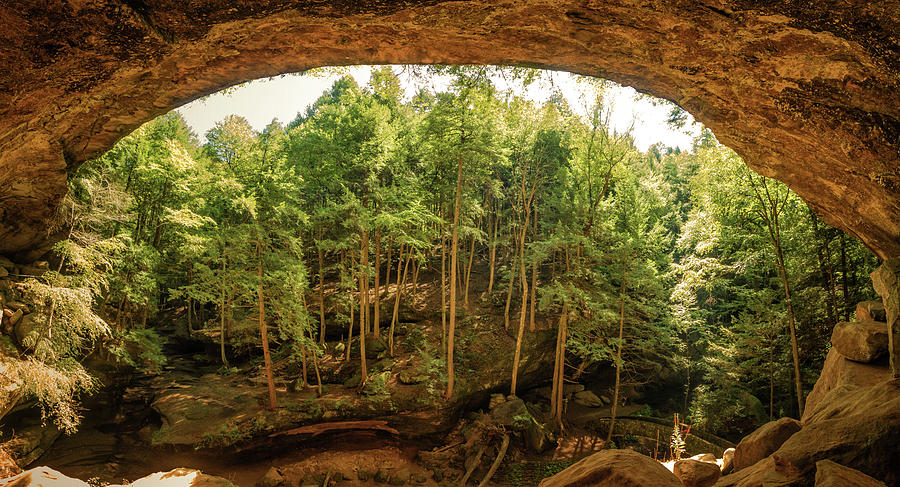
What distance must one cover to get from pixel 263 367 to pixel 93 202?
10764 millimetres

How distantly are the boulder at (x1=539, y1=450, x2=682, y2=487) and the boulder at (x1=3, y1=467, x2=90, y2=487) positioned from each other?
6226 millimetres

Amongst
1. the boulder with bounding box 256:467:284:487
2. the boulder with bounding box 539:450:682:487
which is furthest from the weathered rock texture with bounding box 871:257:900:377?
the boulder with bounding box 256:467:284:487

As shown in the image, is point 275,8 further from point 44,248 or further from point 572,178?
point 572,178

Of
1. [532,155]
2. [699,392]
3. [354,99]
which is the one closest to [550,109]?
[532,155]

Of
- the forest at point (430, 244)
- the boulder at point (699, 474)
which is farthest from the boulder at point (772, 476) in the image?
the forest at point (430, 244)

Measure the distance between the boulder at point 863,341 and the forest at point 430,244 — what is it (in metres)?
5.43

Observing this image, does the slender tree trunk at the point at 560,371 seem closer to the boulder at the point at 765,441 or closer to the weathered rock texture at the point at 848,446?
the boulder at the point at 765,441

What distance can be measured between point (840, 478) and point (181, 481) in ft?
27.5

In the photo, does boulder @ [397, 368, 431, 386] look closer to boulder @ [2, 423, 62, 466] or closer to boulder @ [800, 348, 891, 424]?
boulder @ [2, 423, 62, 466]

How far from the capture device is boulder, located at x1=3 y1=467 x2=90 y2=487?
4.44 metres

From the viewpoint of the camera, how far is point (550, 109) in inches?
678

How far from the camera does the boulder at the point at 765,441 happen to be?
4.85m

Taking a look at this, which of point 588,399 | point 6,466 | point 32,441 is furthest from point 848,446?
point 32,441

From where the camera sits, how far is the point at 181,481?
5973 mm
